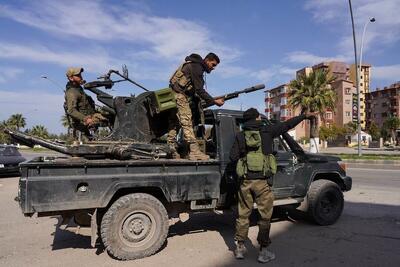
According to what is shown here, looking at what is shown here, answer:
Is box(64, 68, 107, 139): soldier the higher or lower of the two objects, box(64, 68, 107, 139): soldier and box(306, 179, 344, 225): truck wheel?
the higher

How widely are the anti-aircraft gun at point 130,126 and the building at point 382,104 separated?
126 metres

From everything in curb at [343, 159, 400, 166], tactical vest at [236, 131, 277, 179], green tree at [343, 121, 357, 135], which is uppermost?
green tree at [343, 121, 357, 135]

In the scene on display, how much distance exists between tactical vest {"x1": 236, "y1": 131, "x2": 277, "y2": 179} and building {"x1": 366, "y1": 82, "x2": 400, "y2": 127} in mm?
127129

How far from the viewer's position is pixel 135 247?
A: 554cm

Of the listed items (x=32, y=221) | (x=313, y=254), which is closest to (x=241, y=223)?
(x=313, y=254)

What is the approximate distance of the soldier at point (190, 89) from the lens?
6344mm

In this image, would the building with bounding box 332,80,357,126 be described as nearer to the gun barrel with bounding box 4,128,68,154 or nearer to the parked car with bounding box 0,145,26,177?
the parked car with bounding box 0,145,26,177

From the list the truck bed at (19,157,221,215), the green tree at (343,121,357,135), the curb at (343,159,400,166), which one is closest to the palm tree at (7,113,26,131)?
the green tree at (343,121,357,135)

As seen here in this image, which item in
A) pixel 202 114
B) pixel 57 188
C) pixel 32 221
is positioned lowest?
pixel 32 221

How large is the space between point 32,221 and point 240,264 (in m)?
4.74

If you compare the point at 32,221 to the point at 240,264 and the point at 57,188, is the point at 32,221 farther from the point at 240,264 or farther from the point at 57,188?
the point at 240,264

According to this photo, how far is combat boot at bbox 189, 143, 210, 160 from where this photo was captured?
20.5 ft

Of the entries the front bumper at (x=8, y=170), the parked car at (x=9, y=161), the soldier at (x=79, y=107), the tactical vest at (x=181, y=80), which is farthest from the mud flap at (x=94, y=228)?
the front bumper at (x=8, y=170)

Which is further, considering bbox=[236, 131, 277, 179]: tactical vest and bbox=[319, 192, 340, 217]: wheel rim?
bbox=[319, 192, 340, 217]: wheel rim
